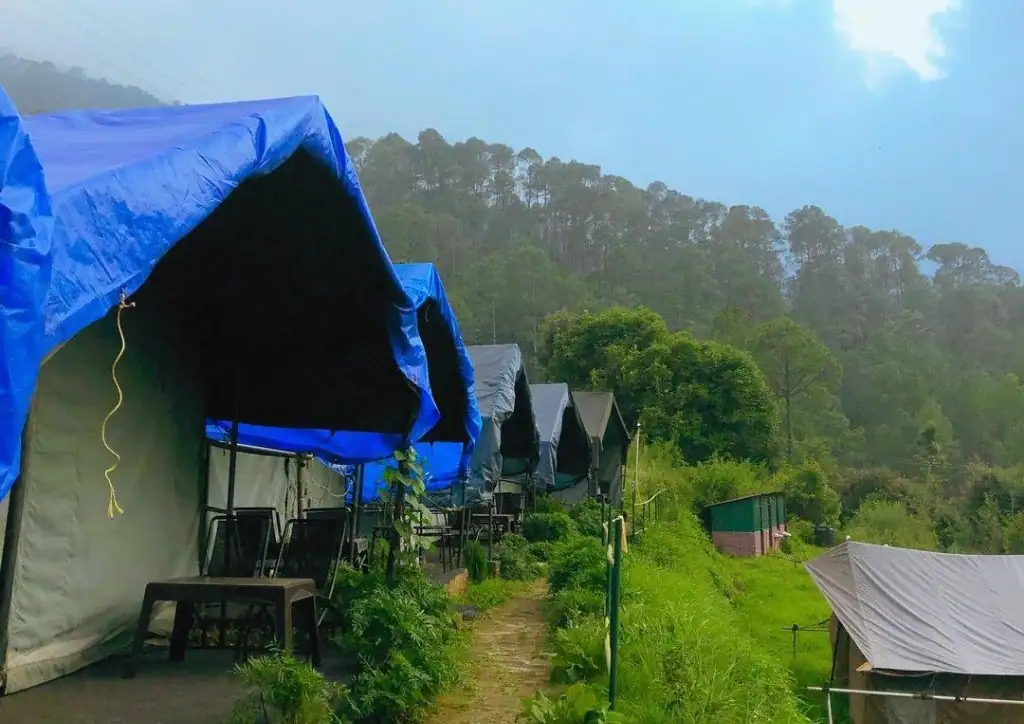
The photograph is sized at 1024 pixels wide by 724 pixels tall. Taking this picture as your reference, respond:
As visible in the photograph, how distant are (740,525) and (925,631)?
1121 centimetres

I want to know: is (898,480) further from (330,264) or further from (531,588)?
(330,264)

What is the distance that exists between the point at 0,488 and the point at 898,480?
3642 cm

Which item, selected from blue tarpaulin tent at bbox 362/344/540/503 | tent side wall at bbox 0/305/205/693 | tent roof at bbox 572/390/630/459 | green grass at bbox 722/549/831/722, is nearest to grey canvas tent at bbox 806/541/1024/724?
green grass at bbox 722/549/831/722

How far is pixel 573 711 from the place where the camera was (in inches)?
140

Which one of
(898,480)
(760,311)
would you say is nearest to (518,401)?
(898,480)

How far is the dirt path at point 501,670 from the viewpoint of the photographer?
4.65m

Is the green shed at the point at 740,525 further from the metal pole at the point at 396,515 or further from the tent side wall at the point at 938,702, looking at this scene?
the metal pole at the point at 396,515

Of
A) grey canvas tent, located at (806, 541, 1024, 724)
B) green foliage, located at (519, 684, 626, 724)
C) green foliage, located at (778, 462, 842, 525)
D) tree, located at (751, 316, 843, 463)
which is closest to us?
green foliage, located at (519, 684, 626, 724)

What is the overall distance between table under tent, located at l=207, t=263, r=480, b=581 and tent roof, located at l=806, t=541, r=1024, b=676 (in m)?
5.90

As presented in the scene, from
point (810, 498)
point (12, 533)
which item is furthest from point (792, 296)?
point (12, 533)

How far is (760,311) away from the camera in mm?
56406

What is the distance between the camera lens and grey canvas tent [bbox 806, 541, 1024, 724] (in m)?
9.25

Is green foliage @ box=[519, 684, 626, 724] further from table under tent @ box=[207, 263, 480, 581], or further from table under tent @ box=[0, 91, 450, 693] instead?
table under tent @ box=[207, 263, 480, 581]

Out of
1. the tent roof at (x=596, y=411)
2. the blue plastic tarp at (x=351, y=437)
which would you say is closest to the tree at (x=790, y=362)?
the tent roof at (x=596, y=411)
